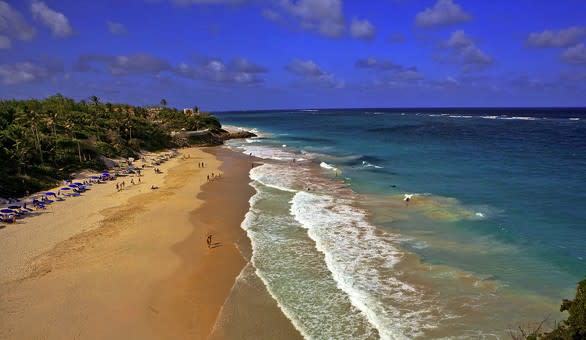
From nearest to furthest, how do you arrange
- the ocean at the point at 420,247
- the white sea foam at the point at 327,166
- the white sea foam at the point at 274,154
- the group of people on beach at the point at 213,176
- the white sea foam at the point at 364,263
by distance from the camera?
the white sea foam at the point at 364,263, the ocean at the point at 420,247, the group of people on beach at the point at 213,176, the white sea foam at the point at 327,166, the white sea foam at the point at 274,154

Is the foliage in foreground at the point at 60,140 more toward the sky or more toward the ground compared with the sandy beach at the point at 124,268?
more toward the sky

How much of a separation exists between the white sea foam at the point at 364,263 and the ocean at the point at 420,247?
0.20 ft

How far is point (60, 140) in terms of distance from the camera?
141 feet

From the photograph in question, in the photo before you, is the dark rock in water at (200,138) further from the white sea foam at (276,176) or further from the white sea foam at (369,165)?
the white sea foam at (369,165)

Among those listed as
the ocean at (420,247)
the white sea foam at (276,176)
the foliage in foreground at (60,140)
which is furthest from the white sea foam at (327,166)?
the foliage in foreground at (60,140)

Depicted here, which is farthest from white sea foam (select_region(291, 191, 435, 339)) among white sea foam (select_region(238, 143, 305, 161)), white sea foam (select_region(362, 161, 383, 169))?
white sea foam (select_region(238, 143, 305, 161))

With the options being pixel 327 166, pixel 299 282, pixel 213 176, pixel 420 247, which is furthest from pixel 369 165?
pixel 299 282

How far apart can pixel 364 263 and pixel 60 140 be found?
1535 inches

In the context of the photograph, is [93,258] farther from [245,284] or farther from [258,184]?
[258,184]

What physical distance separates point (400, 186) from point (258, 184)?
13504 millimetres

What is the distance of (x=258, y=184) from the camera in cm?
3753

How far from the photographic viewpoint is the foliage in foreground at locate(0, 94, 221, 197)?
115 feet

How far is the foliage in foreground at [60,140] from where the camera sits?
34.9 meters

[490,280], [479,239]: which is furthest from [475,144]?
[490,280]
